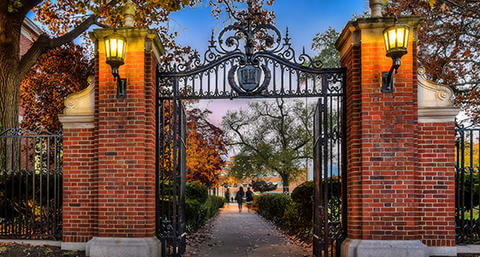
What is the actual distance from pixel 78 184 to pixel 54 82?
10.1m

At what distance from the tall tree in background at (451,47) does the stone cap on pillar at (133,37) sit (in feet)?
30.5

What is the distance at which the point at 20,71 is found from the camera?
11039mm

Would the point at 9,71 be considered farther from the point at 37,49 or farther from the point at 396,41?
the point at 396,41

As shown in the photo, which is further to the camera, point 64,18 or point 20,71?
point 64,18

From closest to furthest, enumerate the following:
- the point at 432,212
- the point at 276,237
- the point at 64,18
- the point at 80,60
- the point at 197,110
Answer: the point at 432,212, the point at 276,237, the point at 64,18, the point at 80,60, the point at 197,110

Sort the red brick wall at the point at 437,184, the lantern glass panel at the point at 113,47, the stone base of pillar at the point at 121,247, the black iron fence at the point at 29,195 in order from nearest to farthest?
the lantern glass panel at the point at 113,47
the red brick wall at the point at 437,184
the stone base of pillar at the point at 121,247
the black iron fence at the point at 29,195

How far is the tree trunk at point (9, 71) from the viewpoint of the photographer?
10.4 metres

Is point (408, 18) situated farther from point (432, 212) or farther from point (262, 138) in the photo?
point (262, 138)

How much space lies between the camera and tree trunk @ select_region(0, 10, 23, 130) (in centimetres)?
1042

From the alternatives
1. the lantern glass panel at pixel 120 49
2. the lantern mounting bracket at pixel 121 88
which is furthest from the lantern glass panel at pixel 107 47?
the lantern mounting bracket at pixel 121 88

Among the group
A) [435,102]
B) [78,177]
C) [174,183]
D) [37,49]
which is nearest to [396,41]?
[435,102]

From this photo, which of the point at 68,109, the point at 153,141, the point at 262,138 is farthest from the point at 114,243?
the point at 262,138

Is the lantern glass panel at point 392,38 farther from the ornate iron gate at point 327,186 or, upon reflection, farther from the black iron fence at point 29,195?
the black iron fence at point 29,195

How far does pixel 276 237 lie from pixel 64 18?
10.6 metres
